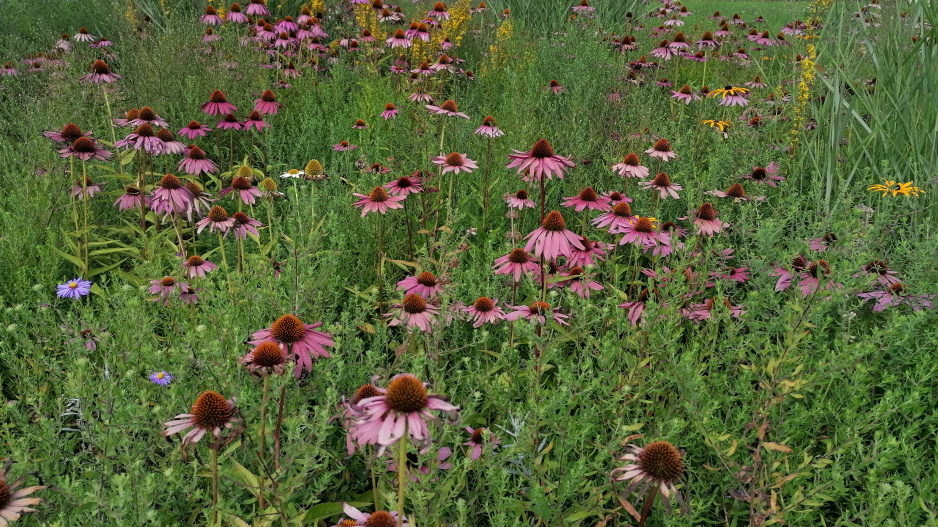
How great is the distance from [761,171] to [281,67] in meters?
4.11

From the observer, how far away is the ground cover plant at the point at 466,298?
1564 mm

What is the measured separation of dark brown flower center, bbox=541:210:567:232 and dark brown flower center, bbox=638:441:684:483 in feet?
3.36

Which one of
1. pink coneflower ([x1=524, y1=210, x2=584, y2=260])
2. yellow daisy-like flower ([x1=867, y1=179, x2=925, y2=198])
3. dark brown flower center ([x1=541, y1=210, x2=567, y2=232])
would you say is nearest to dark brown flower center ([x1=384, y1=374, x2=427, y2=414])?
pink coneflower ([x1=524, y1=210, x2=584, y2=260])

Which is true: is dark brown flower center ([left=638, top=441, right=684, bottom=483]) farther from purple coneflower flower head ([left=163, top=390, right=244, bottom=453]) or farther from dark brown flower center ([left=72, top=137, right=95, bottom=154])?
dark brown flower center ([left=72, top=137, right=95, bottom=154])

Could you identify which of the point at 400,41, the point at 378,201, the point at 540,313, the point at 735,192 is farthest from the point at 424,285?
the point at 400,41

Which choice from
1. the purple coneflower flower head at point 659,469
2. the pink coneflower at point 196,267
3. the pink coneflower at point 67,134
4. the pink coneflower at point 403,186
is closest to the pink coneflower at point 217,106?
the pink coneflower at point 67,134

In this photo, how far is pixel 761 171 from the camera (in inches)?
130

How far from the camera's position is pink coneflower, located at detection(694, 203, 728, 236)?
253 centimetres

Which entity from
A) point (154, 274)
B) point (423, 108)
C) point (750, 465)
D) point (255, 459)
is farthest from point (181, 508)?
point (423, 108)

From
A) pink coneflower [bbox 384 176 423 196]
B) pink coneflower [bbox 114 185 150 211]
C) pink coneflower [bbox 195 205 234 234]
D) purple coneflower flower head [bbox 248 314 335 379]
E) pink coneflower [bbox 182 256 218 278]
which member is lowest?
pink coneflower [bbox 182 256 218 278]

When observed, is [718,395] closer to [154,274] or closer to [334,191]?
[154,274]

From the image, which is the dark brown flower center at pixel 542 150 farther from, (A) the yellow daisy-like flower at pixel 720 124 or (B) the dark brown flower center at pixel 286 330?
(A) the yellow daisy-like flower at pixel 720 124

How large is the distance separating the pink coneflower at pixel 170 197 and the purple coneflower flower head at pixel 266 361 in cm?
150

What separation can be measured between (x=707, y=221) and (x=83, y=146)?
273 cm
